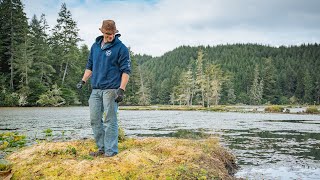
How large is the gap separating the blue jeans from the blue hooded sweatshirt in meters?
0.18

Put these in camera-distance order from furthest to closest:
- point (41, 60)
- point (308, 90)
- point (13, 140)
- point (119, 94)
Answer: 1. point (308, 90)
2. point (41, 60)
3. point (13, 140)
4. point (119, 94)

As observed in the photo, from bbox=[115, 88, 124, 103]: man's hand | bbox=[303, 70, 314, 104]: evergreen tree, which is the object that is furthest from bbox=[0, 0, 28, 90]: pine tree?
bbox=[303, 70, 314, 104]: evergreen tree

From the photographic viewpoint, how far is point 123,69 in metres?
7.13

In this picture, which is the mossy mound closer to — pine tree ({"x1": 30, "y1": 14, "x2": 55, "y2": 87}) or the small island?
the small island

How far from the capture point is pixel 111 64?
722 centimetres

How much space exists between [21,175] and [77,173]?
1.31 metres

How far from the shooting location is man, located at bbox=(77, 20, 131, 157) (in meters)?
7.11

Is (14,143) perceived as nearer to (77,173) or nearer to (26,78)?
(77,173)

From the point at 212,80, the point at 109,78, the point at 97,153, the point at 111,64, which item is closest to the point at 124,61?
the point at 111,64

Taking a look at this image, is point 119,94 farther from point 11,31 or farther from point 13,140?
point 11,31

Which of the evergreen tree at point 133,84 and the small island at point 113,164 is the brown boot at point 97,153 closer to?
the small island at point 113,164

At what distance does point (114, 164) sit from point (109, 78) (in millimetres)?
1898

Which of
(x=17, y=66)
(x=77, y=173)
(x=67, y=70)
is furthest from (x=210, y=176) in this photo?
(x=67, y=70)

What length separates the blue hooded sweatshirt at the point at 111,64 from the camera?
7145mm
